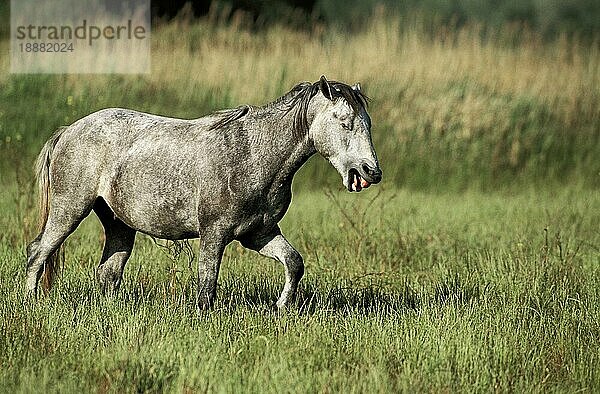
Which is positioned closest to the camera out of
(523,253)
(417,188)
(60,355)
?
(60,355)

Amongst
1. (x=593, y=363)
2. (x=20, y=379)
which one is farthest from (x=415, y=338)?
(x=20, y=379)

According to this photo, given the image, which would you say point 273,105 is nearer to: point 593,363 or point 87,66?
point 593,363

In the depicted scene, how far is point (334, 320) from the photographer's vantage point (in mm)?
7082

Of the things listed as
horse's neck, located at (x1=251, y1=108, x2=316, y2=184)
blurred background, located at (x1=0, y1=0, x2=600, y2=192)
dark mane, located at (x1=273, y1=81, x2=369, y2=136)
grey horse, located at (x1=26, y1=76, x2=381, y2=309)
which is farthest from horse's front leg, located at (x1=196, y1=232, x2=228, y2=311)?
blurred background, located at (x1=0, y1=0, x2=600, y2=192)

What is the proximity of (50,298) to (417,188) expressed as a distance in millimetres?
7890

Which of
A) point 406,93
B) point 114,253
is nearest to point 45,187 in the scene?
point 114,253

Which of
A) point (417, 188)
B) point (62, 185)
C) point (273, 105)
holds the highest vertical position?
point (273, 105)

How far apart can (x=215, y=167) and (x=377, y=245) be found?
131 inches

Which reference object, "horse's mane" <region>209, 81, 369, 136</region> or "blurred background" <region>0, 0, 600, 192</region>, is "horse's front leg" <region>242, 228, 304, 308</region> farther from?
"blurred background" <region>0, 0, 600, 192</region>

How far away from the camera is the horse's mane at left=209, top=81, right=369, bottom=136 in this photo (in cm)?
663

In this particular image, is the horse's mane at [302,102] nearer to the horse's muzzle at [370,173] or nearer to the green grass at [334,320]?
the horse's muzzle at [370,173]

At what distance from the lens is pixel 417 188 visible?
14625mm

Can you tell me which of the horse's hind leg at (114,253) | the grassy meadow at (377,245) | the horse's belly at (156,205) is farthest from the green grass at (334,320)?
the horse's belly at (156,205)

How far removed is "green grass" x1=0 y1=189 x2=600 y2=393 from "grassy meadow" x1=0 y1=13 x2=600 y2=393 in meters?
0.02
